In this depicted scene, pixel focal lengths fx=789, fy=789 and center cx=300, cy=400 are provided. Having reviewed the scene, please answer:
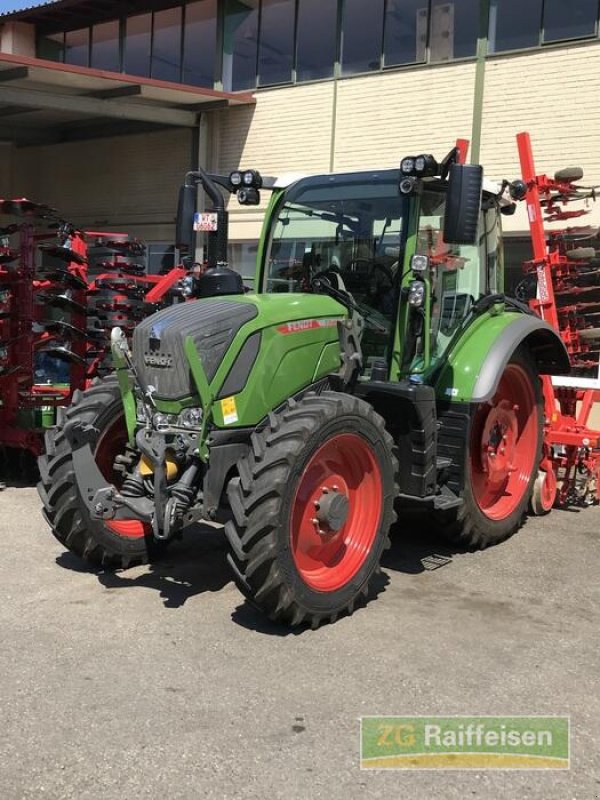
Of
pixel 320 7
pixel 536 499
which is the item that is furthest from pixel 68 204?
pixel 536 499

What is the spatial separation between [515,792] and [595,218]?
795 cm

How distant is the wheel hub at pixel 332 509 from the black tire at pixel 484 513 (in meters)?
1.19

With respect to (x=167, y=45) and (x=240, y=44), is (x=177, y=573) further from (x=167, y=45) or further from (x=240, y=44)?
(x=167, y=45)

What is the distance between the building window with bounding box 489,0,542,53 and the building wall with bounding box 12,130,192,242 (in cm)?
541

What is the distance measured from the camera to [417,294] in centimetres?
453

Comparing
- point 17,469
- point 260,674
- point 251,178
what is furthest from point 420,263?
point 17,469

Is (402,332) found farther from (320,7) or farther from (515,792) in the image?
(320,7)

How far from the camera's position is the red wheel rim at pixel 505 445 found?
17.7 feet

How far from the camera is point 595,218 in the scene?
9.25 m

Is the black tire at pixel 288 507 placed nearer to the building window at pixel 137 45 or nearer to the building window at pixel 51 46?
the building window at pixel 137 45

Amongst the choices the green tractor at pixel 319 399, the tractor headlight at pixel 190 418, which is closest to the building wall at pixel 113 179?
the green tractor at pixel 319 399

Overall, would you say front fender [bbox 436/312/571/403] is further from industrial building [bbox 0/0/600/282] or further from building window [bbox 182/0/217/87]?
building window [bbox 182/0/217/87]

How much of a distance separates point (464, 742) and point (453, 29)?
9.89 meters

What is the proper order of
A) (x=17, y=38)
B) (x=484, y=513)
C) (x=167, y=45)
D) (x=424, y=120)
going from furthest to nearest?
(x=17, y=38) < (x=167, y=45) < (x=424, y=120) < (x=484, y=513)
